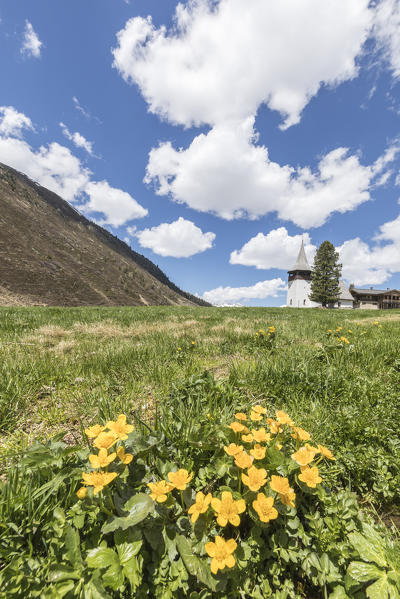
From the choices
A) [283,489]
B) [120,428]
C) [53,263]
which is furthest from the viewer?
[53,263]

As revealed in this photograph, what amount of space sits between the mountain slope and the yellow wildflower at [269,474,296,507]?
3433cm

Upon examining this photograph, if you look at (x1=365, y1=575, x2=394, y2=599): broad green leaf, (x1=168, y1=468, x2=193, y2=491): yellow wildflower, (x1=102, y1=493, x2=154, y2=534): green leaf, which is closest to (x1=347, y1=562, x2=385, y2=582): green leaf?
(x1=365, y1=575, x2=394, y2=599): broad green leaf

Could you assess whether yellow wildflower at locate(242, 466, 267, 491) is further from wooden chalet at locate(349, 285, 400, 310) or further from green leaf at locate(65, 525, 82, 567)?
wooden chalet at locate(349, 285, 400, 310)

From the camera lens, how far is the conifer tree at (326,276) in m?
49.8

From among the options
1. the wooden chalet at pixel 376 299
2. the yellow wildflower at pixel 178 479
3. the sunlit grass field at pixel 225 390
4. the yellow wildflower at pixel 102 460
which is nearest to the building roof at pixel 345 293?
the wooden chalet at pixel 376 299

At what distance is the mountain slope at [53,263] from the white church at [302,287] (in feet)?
124

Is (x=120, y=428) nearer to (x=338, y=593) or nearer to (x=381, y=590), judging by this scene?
(x=338, y=593)

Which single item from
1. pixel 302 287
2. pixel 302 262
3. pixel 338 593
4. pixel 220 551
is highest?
pixel 302 262

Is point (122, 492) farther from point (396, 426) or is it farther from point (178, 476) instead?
point (396, 426)

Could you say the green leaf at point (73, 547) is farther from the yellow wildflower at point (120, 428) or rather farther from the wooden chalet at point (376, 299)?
the wooden chalet at point (376, 299)

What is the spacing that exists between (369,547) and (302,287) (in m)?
74.3

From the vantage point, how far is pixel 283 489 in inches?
48.6

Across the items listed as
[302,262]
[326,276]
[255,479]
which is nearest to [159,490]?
[255,479]

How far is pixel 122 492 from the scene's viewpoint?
134cm
